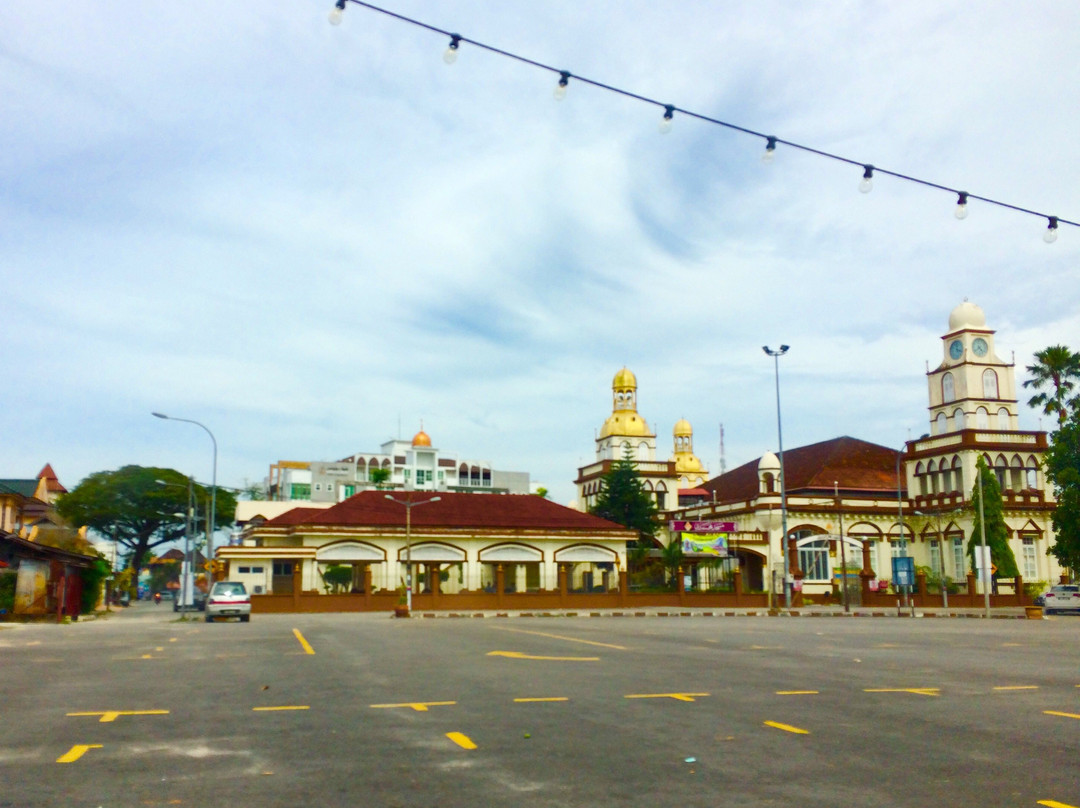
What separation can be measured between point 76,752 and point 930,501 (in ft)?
229

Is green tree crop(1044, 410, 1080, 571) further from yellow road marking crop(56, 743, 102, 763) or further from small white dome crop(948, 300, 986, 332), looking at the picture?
yellow road marking crop(56, 743, 102, 763)

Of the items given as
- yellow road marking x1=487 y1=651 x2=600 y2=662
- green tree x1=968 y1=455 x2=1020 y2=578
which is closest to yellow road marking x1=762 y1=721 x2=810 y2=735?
yellow road marking x1=487 y1=651 x2=600 y2=662

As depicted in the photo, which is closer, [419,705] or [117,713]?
[117,713]

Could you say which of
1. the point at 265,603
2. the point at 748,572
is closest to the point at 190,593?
the point at 265,603

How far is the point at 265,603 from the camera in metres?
49.2

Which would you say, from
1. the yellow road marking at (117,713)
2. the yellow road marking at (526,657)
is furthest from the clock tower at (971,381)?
the yellow road marking at (117,713)

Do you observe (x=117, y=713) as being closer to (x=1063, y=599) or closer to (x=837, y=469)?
(x=1063, y=599)

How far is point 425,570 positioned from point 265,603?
13159 mm

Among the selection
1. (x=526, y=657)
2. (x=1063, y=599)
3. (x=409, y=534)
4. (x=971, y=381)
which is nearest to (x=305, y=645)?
(x=526, y=657)

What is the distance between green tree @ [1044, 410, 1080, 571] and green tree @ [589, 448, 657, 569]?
104 feet

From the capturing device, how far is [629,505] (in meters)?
80.3

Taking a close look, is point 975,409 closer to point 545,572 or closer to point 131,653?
point 545,572

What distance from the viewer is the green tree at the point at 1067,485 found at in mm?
52188

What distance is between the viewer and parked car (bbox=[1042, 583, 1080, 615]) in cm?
4750
